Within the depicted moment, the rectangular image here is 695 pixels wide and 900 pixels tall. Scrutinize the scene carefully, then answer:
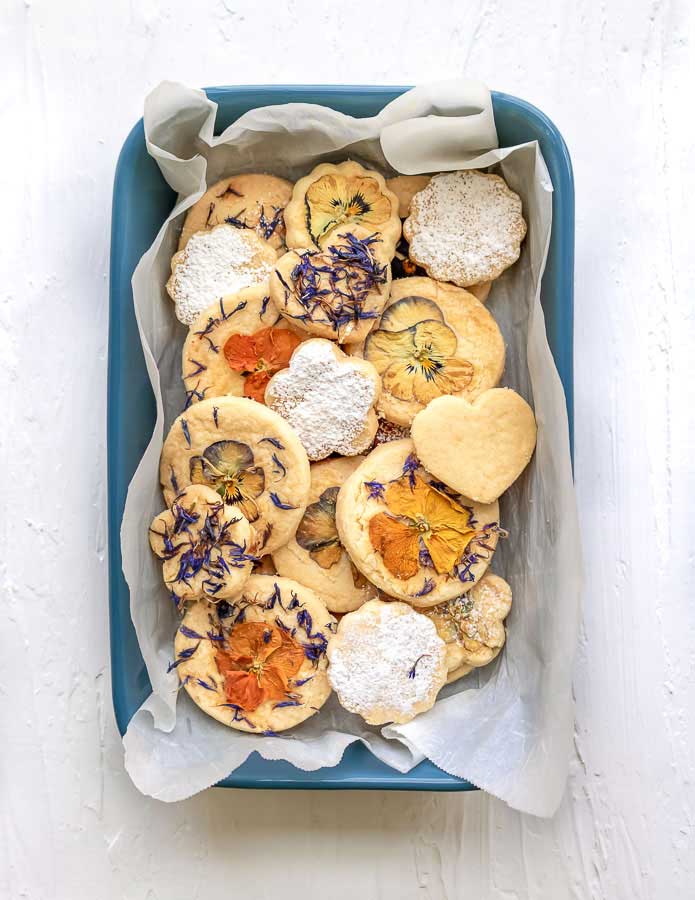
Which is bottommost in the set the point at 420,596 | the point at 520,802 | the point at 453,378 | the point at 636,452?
the point at 520,802

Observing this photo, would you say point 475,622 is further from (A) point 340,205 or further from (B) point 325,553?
(A) point 340,205

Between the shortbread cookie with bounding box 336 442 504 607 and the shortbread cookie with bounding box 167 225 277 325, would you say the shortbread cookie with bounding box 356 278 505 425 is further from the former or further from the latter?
the shortbread cookie with bounding box 167 225 277 325

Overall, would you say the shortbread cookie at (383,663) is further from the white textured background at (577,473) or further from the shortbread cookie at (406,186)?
the shortbread cookie at (406,186)

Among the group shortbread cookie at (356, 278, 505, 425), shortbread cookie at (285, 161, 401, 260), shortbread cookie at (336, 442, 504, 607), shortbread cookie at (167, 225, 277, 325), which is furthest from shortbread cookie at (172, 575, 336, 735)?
shortbread cookie at (285, 161, 401, 260)

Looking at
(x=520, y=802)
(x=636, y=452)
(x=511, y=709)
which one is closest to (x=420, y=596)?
(x=511, y=709)

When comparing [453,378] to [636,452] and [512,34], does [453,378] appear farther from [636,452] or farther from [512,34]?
[512,34]

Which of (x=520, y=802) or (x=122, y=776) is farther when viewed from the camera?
(x=122, y=776)

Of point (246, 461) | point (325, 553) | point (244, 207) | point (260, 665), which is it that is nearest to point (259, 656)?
point (260, 665)
